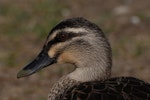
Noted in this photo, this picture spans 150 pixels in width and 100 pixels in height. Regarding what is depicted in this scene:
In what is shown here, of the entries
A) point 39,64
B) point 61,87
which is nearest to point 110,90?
point 61,87

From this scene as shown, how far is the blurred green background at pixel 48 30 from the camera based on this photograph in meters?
7.99

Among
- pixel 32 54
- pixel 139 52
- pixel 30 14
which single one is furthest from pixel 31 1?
pixel 139 52

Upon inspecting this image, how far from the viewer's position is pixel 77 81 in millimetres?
5555

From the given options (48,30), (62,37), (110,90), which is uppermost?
(62,37)

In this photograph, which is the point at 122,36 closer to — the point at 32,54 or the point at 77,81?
the point at 32,54

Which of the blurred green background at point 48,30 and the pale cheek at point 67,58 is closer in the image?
the pale cheek at point 67,58

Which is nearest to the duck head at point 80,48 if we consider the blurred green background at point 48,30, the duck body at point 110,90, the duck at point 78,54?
the duck at point 78,54

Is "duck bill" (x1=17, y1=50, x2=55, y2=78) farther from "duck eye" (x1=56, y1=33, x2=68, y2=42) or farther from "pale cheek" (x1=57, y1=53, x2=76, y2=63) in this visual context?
"duck eye" (x1=56, y1=33, x2=68, y2=42)

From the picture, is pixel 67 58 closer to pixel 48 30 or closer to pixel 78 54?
pixel 78 54

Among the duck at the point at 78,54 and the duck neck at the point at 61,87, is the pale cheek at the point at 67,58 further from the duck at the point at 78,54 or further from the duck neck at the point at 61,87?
the duck neck at the point at 61,87

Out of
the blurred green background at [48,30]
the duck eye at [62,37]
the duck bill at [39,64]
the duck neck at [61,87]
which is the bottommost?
the blurred green background at [48,30]

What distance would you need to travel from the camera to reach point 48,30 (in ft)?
31.1

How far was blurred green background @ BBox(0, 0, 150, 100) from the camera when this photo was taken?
7.99 metres

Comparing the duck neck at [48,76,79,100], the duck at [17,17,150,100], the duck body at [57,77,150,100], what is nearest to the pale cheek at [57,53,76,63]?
the duck at [17,17,150,100]
